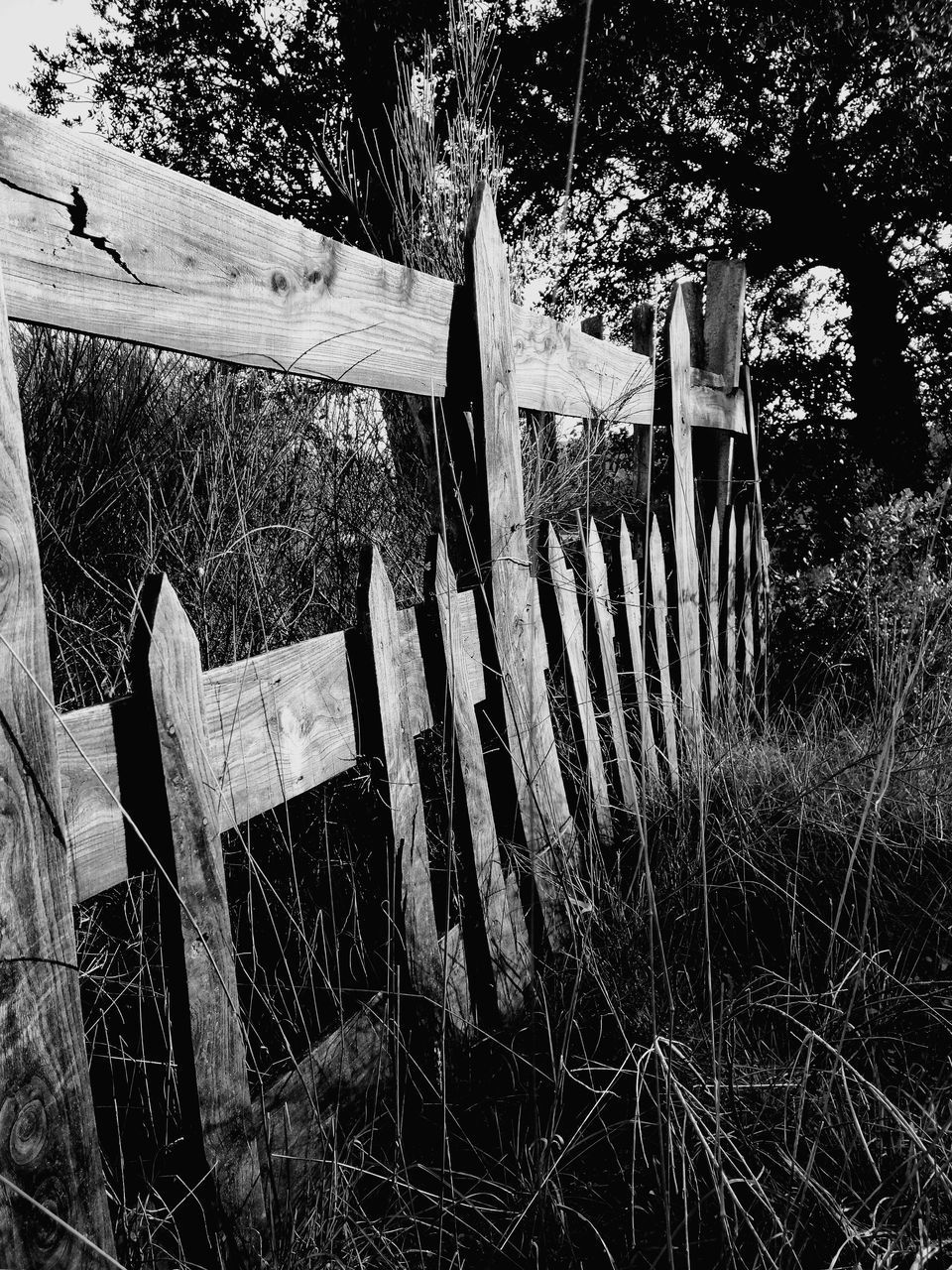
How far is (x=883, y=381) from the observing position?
777 centimetres

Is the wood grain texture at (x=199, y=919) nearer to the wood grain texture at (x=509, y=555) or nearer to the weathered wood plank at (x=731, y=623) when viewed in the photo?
the wood grain texture at (x=509, y=555)

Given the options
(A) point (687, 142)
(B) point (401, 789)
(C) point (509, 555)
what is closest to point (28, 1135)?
(B) point (401, 789)

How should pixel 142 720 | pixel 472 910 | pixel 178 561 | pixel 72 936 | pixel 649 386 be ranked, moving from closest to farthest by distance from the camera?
pixel 72 936, pixel 142 720, pixel 472 910, pixel 178 561, pixel 649 386

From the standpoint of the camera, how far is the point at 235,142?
8211mm

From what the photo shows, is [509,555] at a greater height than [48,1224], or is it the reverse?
[509,555]

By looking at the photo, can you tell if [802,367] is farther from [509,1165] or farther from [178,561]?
[509,1165]

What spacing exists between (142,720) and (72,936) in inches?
9.8

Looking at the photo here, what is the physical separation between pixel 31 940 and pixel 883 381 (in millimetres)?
8274

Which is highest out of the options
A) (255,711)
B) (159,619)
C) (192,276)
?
(192,276)

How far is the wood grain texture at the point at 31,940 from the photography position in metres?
0.92

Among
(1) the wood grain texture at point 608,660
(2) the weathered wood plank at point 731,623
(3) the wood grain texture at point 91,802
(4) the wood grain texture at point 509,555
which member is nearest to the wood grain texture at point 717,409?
(2) the weathered wood plank at point 731,623

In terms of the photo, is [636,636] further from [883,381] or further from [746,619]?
[883,381]

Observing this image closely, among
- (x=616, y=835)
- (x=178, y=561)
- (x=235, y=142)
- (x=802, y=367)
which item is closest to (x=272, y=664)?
(x=178, y=561)

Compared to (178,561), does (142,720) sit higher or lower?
lower
